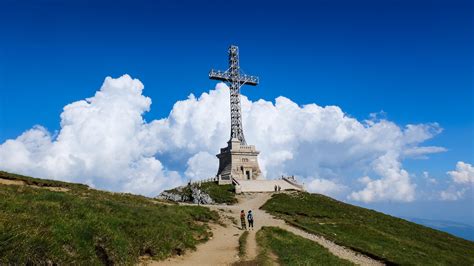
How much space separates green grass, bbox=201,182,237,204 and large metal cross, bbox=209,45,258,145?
1808cm

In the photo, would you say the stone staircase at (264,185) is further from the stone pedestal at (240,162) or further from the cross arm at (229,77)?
the cross arm at (229,77)

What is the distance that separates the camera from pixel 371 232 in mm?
40938

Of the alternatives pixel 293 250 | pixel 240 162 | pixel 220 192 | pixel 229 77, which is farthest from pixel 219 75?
pixel 293 250

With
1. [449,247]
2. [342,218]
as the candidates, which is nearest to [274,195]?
[342,218]

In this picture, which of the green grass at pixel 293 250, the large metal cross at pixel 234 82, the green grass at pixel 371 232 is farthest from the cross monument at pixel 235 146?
the green grass at pixel 293 250

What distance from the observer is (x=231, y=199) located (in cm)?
5750

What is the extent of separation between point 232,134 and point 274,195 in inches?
1061

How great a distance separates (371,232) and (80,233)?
33.8 metres

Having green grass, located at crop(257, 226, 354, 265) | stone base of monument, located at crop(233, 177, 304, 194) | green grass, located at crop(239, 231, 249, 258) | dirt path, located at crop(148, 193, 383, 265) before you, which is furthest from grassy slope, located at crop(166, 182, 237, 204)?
green grass, located at crop(239, 231, 249, 258)

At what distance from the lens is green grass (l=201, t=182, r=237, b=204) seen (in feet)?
189

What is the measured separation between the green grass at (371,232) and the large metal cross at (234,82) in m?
27.2

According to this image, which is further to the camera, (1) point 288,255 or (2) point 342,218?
(2) point 342,218

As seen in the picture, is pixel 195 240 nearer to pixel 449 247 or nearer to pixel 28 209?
pixel 28 209

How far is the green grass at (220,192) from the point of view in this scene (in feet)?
189
